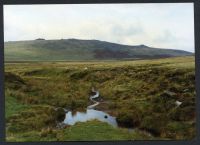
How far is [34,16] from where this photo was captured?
8.85m

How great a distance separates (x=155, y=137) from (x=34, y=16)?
9.32ft

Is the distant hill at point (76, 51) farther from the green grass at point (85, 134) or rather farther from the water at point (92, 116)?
the green grass at point (85, 134)

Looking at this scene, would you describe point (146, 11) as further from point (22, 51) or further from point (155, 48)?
point (22, 51)

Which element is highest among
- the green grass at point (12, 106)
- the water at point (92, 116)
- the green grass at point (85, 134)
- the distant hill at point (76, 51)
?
the distant hill at point (76, 51)

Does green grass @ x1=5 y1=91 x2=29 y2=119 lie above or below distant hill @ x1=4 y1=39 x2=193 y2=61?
below

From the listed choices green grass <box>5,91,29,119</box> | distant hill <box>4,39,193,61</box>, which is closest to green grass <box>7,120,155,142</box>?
green grass <box>5,91,29,119</box>

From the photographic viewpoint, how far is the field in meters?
8.73

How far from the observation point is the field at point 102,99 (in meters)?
8.73

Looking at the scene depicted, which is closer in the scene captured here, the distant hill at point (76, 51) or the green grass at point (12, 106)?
the green grass at point (12, 106)

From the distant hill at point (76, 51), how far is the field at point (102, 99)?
11 cm

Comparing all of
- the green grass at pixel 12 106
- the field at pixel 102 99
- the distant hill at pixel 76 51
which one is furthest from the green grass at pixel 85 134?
the distant hill at pixel 76 51

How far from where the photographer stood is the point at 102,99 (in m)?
8.84

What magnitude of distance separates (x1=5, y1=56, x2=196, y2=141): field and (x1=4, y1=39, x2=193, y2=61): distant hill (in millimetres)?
109

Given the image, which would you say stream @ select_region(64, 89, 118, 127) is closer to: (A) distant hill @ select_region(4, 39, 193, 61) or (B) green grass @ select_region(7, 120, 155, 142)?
(B) green grass @ select_region(7, 120, 155, 142)
